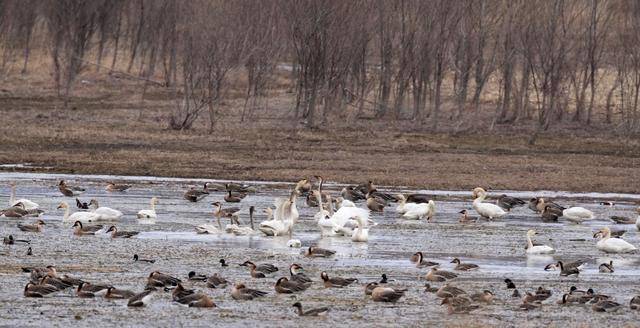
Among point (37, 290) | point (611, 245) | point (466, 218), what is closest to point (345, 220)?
point (466, 218)

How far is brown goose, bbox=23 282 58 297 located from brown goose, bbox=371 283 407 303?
332cm

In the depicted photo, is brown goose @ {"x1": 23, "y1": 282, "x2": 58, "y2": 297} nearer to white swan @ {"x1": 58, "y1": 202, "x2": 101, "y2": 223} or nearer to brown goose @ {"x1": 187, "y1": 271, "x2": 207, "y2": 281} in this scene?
brown goose @ {"x1": 187, "y1": 271, "x2": 207, "y2": 281}

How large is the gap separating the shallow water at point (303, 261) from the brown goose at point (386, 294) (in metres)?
0.11

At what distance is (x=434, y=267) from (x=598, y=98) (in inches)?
1568

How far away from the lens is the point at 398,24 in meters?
47.3

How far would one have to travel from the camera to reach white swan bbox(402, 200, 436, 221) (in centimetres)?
2112

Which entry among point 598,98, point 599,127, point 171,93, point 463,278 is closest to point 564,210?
point 463,278

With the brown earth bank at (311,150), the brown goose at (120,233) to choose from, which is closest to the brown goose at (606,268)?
the brown goose at (120,233)

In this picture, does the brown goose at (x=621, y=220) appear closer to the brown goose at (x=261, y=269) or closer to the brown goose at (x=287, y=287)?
the brown goose at (x=261, y=269)

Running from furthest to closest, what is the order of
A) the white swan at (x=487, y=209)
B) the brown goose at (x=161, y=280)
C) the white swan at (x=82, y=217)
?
the white swan at (x=487, y=209), the white swan at (x=82, y=217), the brown goose at (x=161, y=280)

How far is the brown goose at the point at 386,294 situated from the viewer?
12727 millimetres

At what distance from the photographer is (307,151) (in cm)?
3372

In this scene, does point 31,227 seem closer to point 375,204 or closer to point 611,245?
point 375,204

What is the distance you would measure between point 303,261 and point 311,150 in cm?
1803
